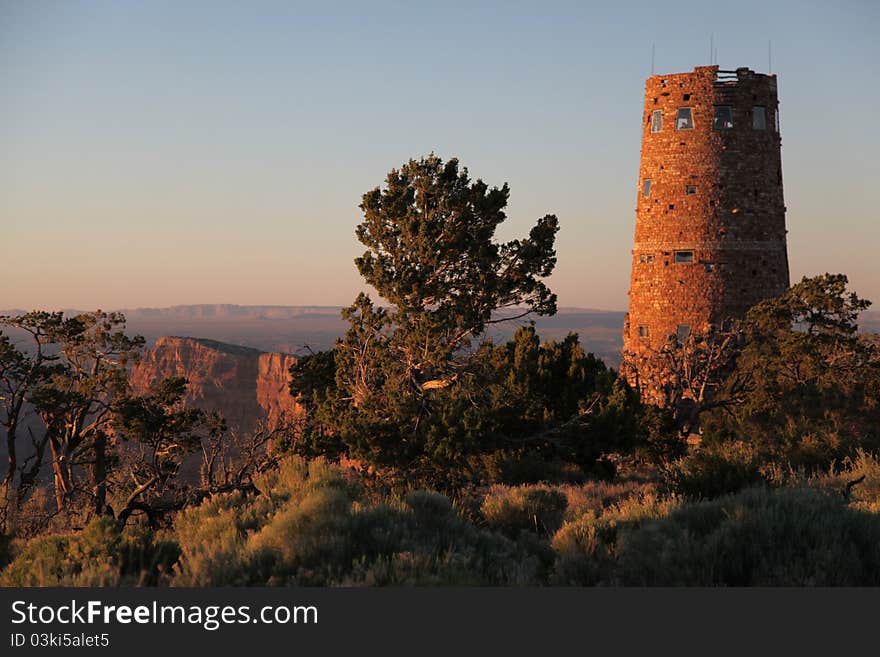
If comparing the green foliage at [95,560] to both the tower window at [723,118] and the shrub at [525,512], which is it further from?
the tower window at [723,118]

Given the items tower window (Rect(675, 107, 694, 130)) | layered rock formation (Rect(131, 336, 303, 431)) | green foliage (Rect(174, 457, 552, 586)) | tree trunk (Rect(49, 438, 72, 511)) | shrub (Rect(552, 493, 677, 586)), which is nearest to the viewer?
green foliage (Rect(174, 457, 552, 586))

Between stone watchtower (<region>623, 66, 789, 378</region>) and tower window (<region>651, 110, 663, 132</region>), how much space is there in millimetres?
68

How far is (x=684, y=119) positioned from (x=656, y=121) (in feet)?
4.02

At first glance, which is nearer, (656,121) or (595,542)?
(595,542)

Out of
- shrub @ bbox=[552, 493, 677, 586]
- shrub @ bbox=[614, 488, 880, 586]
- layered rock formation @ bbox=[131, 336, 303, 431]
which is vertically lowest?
layered rock formation @ bbox=[131, 336, 303, 431]

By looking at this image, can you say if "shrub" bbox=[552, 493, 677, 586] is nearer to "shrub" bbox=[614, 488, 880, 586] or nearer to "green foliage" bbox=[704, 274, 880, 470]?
"shrub" bbox=[614, 488, 880, 586]

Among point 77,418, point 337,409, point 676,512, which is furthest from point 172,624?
point 77,418

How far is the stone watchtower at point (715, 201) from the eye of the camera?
3488 cm

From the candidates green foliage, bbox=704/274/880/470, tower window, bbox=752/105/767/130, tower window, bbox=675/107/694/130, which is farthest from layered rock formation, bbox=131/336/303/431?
green foliage, bbox=704/274/880/470

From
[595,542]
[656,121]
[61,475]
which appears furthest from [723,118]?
[595,542]

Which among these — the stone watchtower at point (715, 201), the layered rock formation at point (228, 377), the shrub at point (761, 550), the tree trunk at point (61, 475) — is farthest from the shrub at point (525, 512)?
the layered rock formation at point (228, 377)

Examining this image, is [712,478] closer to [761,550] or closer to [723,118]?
[761,550]

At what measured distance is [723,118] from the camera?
3494cm

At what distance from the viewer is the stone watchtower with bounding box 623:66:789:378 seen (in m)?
34.9
